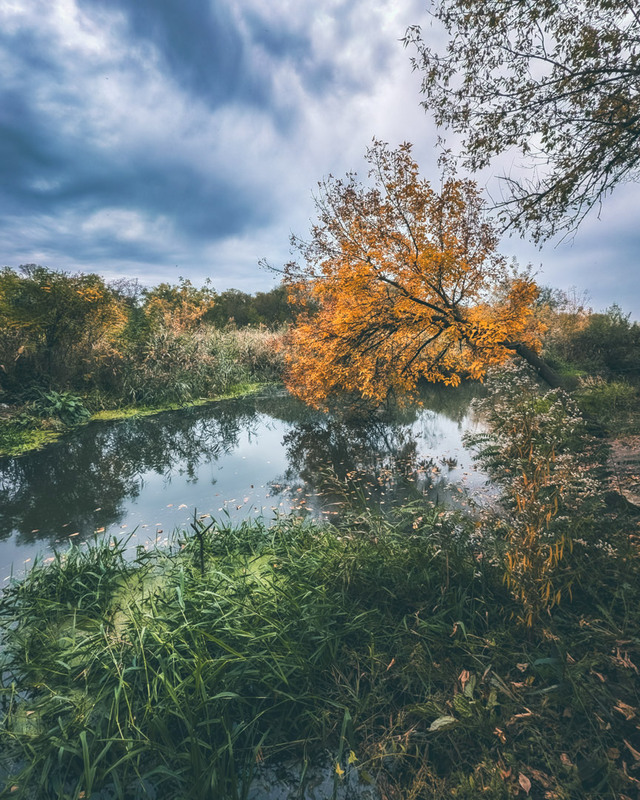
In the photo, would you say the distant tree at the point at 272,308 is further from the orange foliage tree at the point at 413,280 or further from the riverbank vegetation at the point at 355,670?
the riverbank vegetation at the point at 355,670

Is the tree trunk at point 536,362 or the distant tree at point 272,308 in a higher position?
the distant tree at point 272,308

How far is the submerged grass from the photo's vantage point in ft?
5.78

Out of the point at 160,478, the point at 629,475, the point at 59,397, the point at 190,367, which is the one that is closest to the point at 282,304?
the point at 190,367

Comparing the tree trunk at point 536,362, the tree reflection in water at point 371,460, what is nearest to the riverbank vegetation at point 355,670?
the tree reflection in water at point 371,460

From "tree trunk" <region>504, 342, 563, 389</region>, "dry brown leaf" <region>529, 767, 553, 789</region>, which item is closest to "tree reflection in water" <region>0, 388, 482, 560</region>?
"tree trunk" <region>504, 342, 563, 389</region>

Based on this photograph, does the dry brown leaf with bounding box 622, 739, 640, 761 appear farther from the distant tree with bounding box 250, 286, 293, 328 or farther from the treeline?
the distant tree with bounding box 250, 286, 293, 328

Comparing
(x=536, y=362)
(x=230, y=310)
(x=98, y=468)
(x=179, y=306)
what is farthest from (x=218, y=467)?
(x=230, y=310)

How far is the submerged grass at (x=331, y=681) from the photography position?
176cm

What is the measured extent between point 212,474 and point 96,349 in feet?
27.8

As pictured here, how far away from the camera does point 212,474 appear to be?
22.9 ft

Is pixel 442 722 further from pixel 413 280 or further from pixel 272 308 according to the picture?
pixel 272 308

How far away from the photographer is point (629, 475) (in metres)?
4.65

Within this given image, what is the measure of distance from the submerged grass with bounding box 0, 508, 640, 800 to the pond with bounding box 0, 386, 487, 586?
107 centimetres

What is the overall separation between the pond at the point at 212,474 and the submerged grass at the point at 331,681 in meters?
1.07
